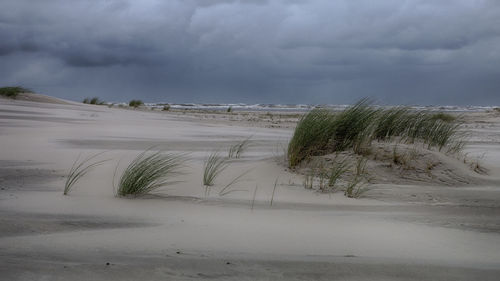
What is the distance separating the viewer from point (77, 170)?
551 centimetres

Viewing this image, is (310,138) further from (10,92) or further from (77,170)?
(10,92)

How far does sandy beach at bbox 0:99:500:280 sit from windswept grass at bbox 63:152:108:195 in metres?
0.08

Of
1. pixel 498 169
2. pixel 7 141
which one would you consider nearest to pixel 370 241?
pixel 498 169

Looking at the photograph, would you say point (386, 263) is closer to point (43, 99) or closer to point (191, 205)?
point (191, 205)

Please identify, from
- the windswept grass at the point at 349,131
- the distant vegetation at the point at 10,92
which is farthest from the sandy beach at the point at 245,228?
the distant vegetation at the point at 10,92

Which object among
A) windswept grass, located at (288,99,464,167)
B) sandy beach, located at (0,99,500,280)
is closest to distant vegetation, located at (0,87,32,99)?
sandy beach, located at (0,99,500,280)

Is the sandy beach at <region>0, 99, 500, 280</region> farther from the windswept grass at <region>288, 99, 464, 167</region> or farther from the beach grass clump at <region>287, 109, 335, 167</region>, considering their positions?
the windswept grass at <region>288, 99, 464, 167</region>

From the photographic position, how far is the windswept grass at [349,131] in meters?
5.95

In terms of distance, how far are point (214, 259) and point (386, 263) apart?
3.23ft

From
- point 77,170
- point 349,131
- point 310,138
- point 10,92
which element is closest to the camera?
point 77,170

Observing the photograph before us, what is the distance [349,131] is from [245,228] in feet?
10.1

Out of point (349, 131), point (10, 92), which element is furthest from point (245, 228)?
point (10, 92)

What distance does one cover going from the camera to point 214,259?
2.82 metres

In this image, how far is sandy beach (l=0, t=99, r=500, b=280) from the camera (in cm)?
266
